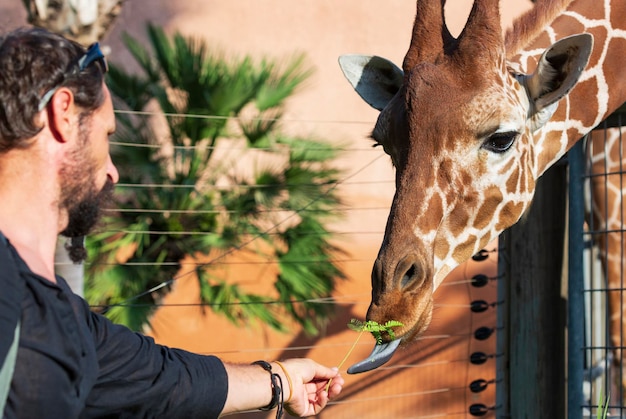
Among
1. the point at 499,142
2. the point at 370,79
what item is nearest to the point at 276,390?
the point at 499,142

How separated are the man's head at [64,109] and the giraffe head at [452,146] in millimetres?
1151

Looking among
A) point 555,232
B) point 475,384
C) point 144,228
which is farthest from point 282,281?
point 555,232

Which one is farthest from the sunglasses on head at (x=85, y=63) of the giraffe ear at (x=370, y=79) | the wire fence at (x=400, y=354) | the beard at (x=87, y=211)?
the wire fence at (x=400, y=354)

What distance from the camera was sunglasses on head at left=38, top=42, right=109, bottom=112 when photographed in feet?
6.37

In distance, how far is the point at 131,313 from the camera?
18.7 feet

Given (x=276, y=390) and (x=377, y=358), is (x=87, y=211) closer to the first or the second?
(x=276, y=390)

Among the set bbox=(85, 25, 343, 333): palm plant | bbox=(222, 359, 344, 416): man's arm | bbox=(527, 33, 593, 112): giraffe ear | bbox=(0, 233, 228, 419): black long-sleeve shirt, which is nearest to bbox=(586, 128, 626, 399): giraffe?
bbox=(85, 25, 343, 333): palm plant

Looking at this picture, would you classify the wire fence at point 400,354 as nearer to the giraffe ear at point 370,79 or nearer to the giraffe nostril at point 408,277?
the giraffe ear at point 370,79

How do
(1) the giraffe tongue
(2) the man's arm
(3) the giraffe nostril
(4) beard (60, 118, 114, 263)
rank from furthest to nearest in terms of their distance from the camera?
(3) the giraffe nostril, (1) the giraffe tongue, (2) the man's arm, (4) beard (60, 118, 114, 263)

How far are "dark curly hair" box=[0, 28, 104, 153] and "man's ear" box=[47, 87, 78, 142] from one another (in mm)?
20

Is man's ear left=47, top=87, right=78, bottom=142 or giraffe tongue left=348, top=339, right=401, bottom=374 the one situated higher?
man's ear left=47, top=87, right=78, bottom=142

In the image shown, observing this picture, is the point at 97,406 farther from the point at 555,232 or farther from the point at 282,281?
the point at 282,281

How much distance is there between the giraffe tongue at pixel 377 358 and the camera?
278cm

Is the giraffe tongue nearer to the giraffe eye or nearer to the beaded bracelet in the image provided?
the beaded bracelet
